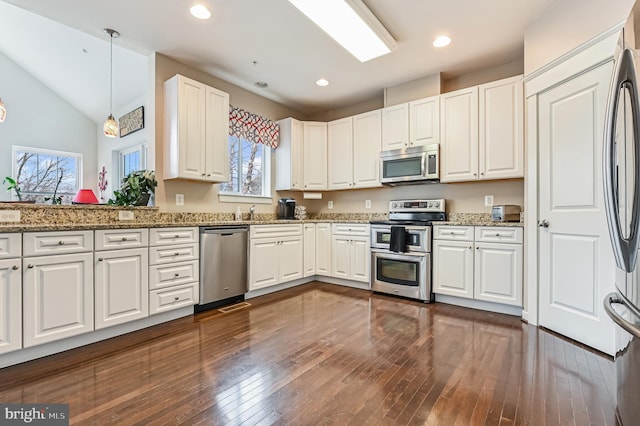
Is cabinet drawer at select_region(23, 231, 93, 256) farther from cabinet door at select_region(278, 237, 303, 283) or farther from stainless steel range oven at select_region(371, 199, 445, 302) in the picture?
stainless steel range oven at select_region(371, 199, 445, 302)

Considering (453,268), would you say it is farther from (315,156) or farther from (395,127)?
(315,156)

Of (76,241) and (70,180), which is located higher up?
(70,180)

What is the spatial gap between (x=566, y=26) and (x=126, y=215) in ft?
13.7

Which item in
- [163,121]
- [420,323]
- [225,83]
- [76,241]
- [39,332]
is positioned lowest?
[420,323]

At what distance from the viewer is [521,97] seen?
305cm

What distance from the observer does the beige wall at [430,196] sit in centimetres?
346

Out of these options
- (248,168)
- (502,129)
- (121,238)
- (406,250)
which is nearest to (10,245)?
(121,238)

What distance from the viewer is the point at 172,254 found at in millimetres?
2816

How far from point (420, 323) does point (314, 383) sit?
1.39m

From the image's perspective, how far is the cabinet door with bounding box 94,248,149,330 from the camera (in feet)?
7.59

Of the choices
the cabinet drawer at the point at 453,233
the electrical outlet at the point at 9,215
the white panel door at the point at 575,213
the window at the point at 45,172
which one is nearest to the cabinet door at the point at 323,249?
the cabinet drawer at the point at 453,233

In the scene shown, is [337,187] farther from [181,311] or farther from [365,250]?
[181,311]

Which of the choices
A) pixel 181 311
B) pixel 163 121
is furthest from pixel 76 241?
pixel 163 121

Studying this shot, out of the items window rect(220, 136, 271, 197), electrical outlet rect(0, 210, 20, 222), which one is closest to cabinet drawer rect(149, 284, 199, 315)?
electrical outlet rect(0, 210, 20, 222)
